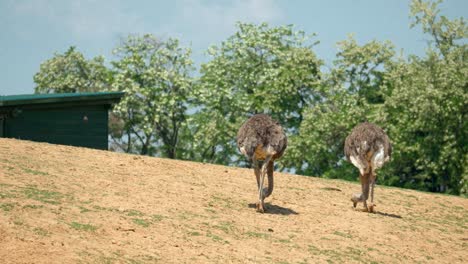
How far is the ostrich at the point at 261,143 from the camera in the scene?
21.3m

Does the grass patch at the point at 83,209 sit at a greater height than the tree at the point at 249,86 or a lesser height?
lesser

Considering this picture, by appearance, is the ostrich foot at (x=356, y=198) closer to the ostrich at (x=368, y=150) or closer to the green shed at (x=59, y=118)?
the ostrich at (x=368, y=150)

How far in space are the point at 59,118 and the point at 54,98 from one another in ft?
4.25

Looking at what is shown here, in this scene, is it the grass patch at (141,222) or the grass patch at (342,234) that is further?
the grass patch at (342,234)

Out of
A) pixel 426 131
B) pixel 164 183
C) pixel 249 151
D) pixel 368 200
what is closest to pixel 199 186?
pixel 164 183

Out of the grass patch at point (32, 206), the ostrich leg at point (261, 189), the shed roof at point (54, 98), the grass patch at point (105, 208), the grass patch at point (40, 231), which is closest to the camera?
the grass patch at point (40, 231)

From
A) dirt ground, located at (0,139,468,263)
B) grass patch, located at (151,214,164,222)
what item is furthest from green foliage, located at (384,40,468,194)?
grass patch, located at (151,214,164,222)

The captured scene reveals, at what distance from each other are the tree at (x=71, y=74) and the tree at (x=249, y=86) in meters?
10.5

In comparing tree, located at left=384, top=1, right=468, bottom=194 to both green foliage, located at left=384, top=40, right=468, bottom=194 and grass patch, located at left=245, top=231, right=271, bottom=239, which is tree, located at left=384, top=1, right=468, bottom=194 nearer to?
green foliage, located at left=384, top=40, right=468, bottom=194

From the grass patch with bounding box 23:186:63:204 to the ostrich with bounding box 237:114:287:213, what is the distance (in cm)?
474

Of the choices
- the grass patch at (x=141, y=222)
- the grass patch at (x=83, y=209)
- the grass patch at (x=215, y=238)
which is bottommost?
the grass patch at (x=215, y=238)

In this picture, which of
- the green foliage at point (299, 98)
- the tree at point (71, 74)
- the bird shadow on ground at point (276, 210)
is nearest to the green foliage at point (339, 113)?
the green foliage at point (299, 98)

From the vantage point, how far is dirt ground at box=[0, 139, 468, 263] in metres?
16.5

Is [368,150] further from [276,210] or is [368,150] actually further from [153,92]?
[153,92]
